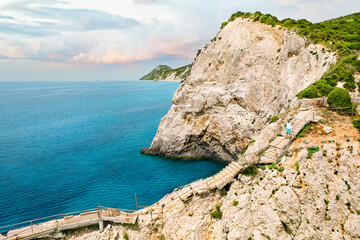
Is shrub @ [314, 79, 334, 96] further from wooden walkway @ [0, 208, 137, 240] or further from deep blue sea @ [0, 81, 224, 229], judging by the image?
wooden walkway @ [0, 208, 137, 240]

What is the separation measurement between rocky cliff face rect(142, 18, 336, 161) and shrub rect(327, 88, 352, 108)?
9072 millimetres

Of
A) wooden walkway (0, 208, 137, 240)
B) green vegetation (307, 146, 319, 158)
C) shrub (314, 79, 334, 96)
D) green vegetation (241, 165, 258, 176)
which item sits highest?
shrub (314, 79, 334, 96)

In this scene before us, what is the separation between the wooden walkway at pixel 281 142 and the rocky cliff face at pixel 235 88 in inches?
465

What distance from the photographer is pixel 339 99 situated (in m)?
23.2

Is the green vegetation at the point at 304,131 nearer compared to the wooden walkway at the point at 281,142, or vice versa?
the wooden walkway at the point at 281,142

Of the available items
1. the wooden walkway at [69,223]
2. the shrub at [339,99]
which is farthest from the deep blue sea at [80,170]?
the shrub at [339,99]

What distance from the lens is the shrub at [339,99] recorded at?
22972 millimetres

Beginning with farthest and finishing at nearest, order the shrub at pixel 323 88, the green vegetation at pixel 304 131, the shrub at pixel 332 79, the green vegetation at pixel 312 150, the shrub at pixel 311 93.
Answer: the shrub at pixel 332 79 < the shrub at pixel 311 93 < the shrub at pixel 323 88 < the green vegetation at pixel 304 131 < the green vegetation at pixel 312 150

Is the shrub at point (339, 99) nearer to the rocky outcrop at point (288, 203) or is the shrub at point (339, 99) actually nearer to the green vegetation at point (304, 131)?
the rocky outcrop at point (288, 203)

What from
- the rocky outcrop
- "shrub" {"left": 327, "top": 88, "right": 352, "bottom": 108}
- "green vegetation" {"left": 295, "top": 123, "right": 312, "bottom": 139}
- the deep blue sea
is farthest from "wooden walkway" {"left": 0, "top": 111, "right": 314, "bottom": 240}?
the deep blue sea

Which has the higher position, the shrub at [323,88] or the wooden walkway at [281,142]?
the shrub at [323,88]

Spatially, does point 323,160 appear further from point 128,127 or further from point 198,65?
point 128,127

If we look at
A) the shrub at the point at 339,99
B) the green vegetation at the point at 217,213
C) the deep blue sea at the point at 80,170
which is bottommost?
the deep blue sea at the point at 80,170

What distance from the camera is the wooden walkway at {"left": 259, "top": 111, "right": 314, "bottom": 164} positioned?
20373 mm
